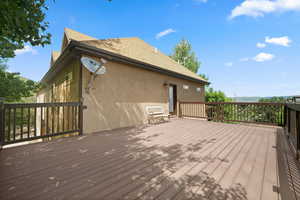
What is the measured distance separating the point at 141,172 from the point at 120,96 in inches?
146

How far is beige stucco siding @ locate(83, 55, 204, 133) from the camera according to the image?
4340 millimetres

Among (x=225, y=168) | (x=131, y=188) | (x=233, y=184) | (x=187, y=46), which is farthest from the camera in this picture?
(x=187, y=46)

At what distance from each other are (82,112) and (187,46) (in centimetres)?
2128

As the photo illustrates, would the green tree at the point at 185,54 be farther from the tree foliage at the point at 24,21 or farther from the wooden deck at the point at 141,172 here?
the wooden deck at the point at 141,172

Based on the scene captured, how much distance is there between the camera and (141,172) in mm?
1806

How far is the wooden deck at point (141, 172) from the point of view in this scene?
4.52ft

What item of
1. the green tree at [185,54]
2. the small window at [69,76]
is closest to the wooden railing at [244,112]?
the small window at [69,76]

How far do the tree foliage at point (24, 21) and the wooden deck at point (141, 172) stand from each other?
2.94 m

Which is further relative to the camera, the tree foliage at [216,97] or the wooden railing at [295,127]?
the tree foliage at [216,97]

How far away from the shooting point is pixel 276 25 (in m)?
A: 9.20

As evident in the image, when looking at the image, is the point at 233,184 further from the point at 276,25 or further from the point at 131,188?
the point at 276,25

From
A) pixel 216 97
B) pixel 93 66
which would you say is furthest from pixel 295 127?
pixel 216 97

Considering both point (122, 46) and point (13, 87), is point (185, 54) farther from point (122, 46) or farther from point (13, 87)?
point (13, 87)

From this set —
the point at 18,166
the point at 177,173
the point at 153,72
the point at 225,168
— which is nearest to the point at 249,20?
the point at 153,72
